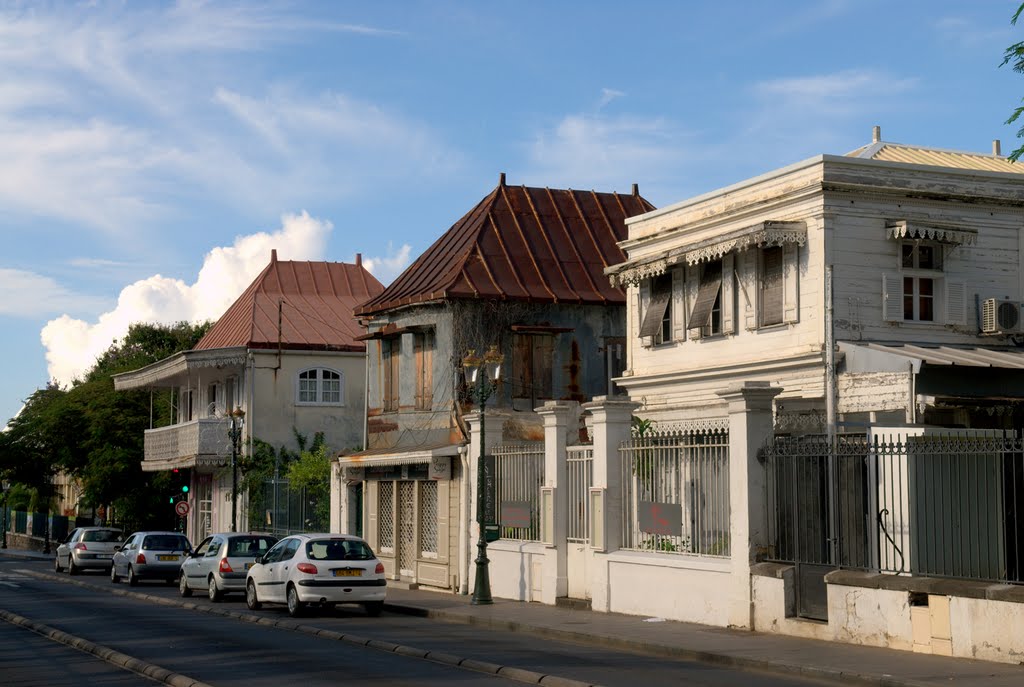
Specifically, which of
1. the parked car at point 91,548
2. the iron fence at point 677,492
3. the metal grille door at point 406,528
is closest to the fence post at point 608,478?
the iron fence at point 677,492

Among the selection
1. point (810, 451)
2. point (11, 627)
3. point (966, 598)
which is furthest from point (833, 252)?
point (11, 627)

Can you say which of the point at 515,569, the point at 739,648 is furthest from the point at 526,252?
the point at 739,648

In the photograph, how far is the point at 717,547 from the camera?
2081 centimetres

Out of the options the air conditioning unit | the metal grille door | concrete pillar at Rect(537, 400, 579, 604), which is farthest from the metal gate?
the metal grille door

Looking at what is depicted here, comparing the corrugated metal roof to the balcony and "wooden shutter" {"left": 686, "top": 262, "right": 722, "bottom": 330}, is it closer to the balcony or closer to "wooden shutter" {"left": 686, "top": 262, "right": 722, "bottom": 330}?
"wooden shutter" {"left": 686, "top": 262, "right": 722, "bottom": 330}

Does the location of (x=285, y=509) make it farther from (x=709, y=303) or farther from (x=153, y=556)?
(x=709, y=303)

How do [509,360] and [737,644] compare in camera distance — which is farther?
[509,360]

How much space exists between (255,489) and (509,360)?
51.3ft

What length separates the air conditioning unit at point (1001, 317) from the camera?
26125 mm

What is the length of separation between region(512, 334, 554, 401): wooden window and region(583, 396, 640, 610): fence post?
1226cm

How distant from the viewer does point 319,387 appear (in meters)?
50.2

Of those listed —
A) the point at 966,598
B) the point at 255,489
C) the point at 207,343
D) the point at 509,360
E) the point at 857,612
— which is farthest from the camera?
the point at 207,343

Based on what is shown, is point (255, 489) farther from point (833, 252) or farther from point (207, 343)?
point (833, 252)

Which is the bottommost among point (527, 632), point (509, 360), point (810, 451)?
point (527, 632)
